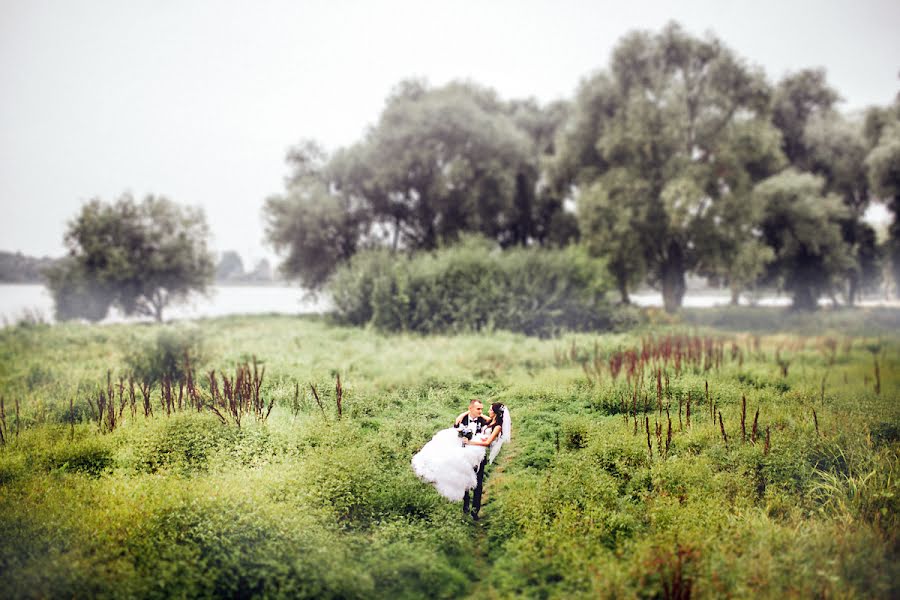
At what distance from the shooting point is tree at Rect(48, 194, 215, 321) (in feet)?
59.9

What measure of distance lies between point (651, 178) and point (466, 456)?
20600 mm

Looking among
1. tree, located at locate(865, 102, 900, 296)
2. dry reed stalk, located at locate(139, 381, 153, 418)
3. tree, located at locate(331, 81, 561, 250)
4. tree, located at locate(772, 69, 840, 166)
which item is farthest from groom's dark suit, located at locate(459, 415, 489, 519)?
tree, located at locate(772, 69, 840, 166)

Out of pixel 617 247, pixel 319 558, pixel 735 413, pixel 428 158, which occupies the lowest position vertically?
pixel 319 558

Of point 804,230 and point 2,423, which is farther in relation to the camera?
point 804,230

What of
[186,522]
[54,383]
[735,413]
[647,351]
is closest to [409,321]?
[647,351]

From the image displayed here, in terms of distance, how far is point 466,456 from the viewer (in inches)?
201

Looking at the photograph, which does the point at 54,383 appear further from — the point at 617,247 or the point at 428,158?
the point at 617,247

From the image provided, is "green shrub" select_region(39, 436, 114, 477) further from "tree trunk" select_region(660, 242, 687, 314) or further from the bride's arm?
"tree trunk" select_region(660, 242, 687, 314)

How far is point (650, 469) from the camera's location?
5.76 m

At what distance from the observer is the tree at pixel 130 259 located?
59.9ft

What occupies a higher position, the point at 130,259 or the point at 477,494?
the point at 130,259

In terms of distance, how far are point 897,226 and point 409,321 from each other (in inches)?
919

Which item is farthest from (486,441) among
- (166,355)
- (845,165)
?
(845,165)

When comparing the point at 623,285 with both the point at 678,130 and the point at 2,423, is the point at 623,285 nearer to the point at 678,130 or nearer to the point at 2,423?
the point at 678,130
